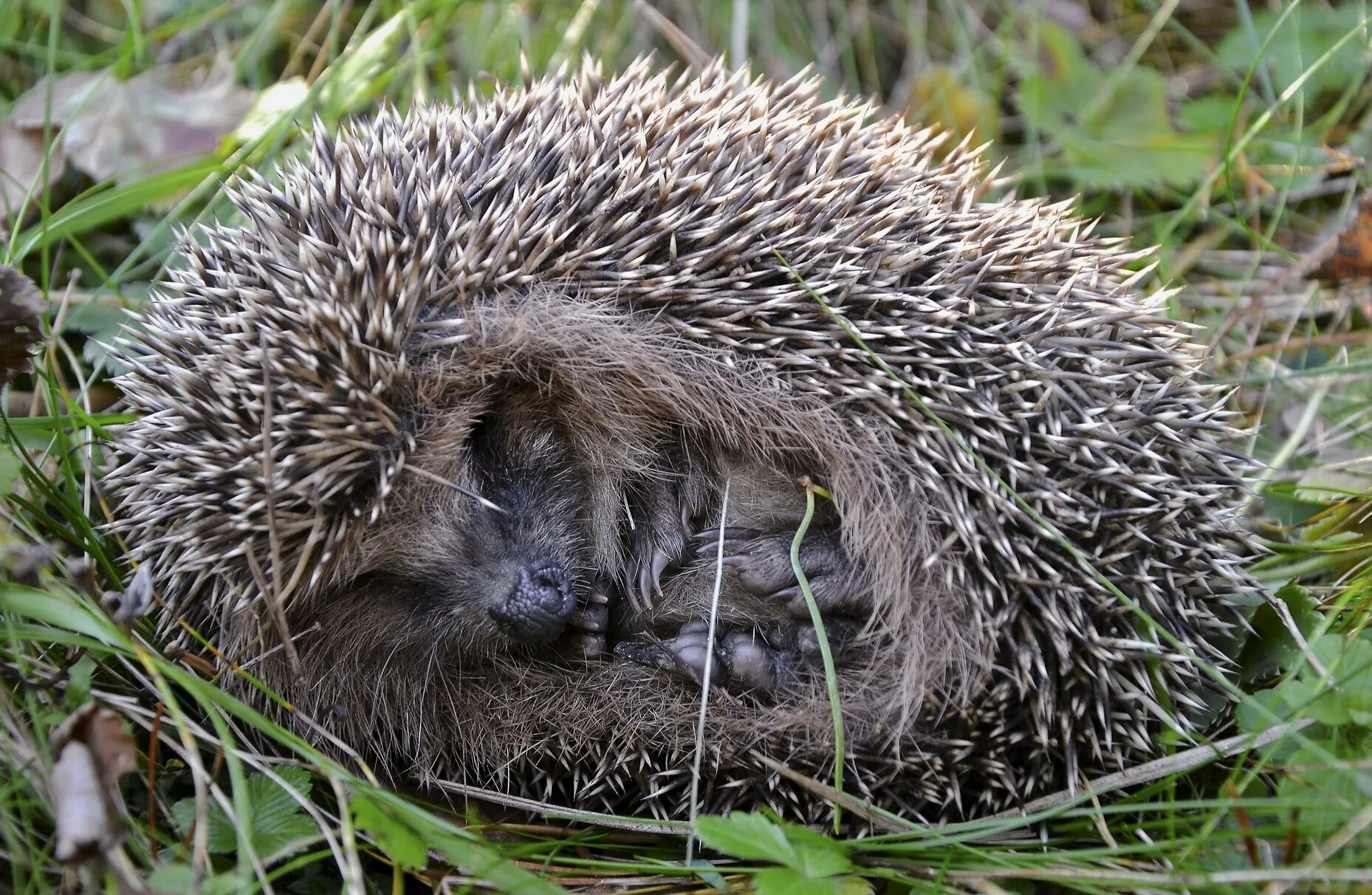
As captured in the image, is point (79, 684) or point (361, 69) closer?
point (79, 684)

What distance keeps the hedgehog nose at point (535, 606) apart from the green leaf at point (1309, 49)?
3.72m

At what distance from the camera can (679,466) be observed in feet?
11.0

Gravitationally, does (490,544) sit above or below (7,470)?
below

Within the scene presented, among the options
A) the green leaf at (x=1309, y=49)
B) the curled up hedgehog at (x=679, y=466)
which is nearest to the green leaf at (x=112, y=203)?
the curled up hedgehog at (x=679, y=466)

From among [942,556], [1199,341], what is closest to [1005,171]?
[1199,341]

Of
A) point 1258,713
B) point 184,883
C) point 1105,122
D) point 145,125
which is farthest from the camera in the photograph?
point 1105,122

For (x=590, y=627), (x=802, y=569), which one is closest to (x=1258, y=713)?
(x=802, y=569)

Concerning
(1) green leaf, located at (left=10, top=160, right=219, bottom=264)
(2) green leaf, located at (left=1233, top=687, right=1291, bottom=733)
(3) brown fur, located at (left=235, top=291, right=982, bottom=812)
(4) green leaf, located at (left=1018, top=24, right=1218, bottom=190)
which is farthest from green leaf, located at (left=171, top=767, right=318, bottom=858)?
(4) green leaf, located at (left=1018, top=24, right=1218, bottom=190)

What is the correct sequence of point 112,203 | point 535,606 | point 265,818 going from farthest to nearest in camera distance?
point 112,203
point 535,606
point 265,818

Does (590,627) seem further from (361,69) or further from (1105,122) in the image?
(1105,122)

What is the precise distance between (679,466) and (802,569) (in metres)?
0.49

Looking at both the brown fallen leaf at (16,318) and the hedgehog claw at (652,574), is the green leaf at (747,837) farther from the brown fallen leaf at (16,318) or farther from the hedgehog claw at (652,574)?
the brown fallen leaf at (16,318)

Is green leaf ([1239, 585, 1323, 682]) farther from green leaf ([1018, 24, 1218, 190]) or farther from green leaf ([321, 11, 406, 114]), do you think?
green leaf ([321, 11, 406, 114])

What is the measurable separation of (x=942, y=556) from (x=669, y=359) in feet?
2.82
